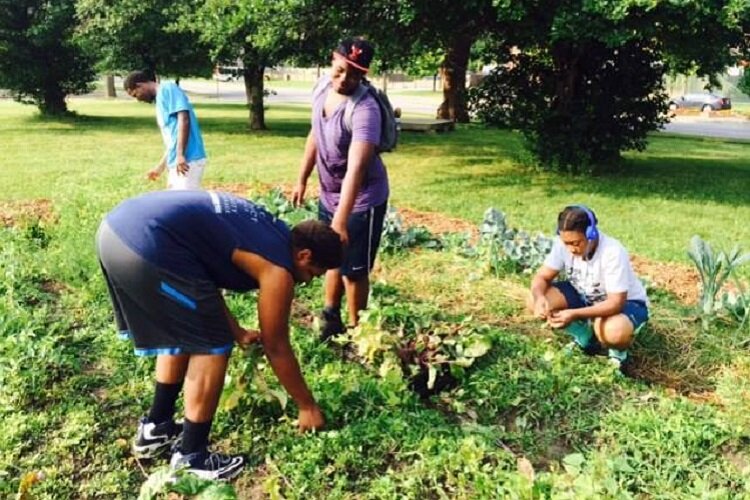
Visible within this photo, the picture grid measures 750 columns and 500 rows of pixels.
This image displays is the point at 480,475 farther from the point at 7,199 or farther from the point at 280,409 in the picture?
the point at 7,199

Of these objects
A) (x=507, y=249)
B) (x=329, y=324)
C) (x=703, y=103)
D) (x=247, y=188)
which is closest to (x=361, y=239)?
(x=329, y=324)

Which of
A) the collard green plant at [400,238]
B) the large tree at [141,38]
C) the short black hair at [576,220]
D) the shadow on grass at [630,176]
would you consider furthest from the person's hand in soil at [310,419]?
the large tree at [141,38]

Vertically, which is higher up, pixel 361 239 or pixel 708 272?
pixel 361 239

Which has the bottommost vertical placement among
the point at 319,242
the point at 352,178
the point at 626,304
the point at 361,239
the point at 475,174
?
the point at 475,174

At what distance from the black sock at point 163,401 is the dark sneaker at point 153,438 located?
2 centimetres

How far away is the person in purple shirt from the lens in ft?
11.5

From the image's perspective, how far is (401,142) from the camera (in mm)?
15820

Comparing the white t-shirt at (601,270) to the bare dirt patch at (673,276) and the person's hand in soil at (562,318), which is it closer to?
the person's hand in soil at (562,318)

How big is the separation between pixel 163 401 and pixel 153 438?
152mm

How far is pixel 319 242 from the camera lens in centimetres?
260

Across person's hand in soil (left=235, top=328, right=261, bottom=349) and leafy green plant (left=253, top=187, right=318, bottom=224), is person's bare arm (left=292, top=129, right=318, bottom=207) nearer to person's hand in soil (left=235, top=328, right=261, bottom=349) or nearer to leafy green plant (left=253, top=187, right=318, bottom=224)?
person's hand in soil (left=235, top=328, right=261, bottom=349)

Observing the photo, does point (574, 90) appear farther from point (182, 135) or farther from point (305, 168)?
point (305, 168)

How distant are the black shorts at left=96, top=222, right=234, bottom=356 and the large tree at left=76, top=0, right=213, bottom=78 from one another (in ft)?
48.9

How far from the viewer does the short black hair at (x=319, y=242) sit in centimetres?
260
